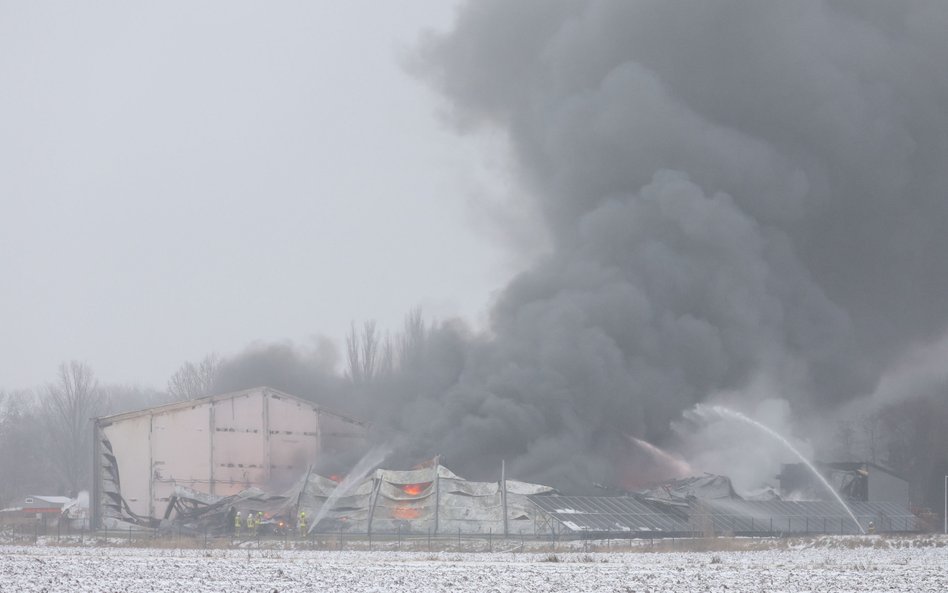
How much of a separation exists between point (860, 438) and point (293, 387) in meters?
41.8

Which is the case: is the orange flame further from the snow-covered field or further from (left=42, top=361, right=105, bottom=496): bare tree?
(left=42, top=361, right=105, bottom=496): bare tree

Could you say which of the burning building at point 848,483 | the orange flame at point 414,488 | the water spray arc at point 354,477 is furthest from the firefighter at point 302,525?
the burning building at point 848,483

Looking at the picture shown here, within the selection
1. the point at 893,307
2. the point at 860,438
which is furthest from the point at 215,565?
the point at 860,438

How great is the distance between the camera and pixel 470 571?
29.8m

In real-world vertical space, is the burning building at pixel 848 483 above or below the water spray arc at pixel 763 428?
below

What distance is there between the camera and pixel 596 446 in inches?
2085

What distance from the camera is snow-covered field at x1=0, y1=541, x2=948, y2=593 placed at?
982 inches

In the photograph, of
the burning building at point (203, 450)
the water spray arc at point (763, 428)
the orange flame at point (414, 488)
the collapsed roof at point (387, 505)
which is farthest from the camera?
the water spray arc at point (763, 428)

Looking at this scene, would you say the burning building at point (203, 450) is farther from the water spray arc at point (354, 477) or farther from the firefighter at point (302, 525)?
the firefighter at point (302, 525)

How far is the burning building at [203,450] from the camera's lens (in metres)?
53.4

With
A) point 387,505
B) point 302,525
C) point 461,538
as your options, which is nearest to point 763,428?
point 461,538

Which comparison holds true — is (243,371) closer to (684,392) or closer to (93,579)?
(684,392)

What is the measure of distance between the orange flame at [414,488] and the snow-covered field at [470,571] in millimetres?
7287

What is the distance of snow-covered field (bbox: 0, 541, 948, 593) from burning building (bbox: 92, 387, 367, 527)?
538 inches
